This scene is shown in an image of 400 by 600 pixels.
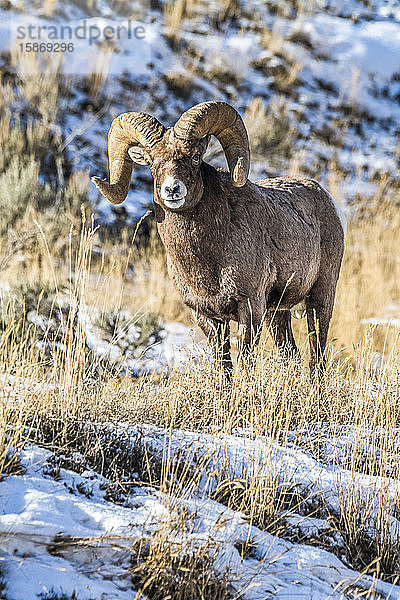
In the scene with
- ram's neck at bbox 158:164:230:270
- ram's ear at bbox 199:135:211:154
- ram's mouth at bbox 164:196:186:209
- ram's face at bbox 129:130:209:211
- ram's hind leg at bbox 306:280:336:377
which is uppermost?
ram's ear at bbox 199:135:211:154

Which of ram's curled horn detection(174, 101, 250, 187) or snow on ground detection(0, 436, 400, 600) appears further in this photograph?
ram's curled horn detection(174, 101, 250, 187)

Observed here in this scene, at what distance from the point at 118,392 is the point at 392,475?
5.62 ft

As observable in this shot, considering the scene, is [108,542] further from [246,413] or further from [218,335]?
[218,335]

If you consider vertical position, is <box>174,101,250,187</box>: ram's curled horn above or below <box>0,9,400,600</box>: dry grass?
above

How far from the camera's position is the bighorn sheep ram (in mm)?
4387

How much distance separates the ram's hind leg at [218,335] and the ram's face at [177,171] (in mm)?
937

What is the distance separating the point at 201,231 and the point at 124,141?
0.88 metres

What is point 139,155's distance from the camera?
15.5 ft

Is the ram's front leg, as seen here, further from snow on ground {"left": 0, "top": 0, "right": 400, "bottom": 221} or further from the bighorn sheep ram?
snow on ground {"left": 0, "top": 0, "right": 400, "bottom": 221}

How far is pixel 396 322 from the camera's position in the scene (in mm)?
9500

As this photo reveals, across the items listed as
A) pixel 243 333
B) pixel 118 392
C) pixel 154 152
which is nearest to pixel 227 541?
pixel 118 392

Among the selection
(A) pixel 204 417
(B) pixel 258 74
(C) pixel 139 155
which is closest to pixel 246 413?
(A) pixel 204 417

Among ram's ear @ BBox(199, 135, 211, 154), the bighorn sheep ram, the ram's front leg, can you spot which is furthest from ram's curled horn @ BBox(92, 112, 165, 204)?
the ram's front leg

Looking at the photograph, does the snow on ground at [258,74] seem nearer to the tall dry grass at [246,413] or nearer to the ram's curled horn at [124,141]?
the ram's curled horn at [124,141]
